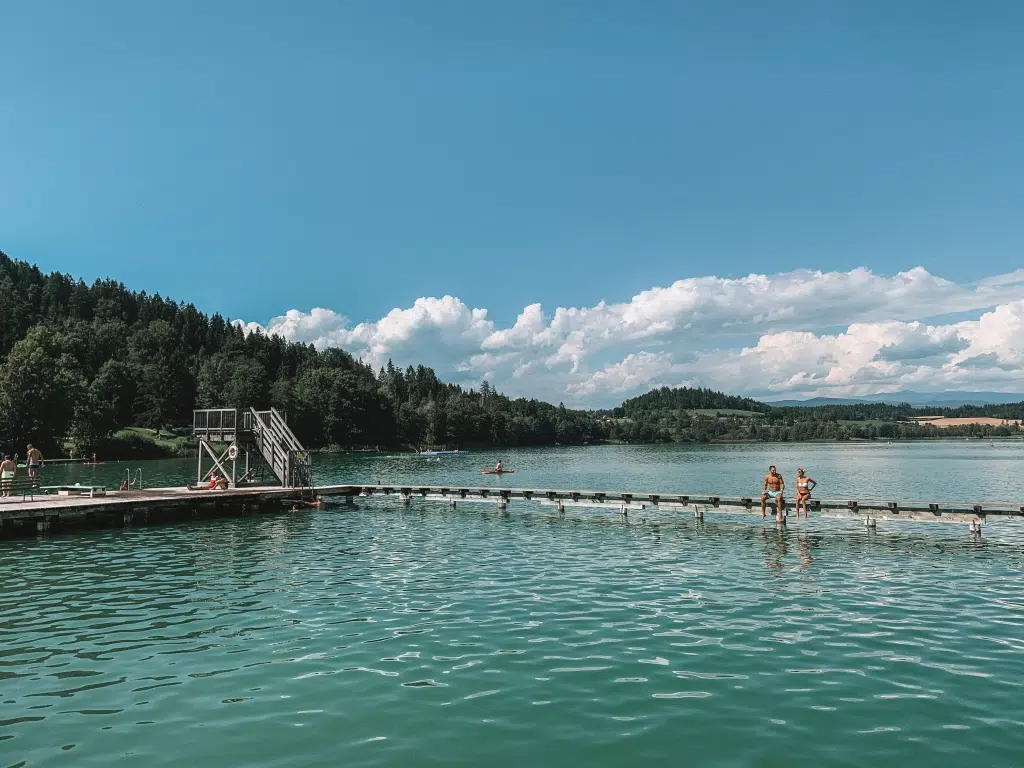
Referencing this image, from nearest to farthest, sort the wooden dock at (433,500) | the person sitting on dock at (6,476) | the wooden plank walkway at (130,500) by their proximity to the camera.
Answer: the wooden plank walkway at (130,500)
the wooden dock at (433,500)
the person sitting on dock at (6,476)

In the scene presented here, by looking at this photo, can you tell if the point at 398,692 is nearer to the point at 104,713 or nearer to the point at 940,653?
the point at 104,713

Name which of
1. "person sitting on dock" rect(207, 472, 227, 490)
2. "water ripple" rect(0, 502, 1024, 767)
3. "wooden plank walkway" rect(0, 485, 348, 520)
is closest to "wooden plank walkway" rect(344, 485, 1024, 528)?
"wooden plank walkway" rect(0, 485, 348, 520)

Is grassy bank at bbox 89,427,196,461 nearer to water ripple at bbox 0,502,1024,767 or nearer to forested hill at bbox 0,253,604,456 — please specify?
forested hill at bbox 0,253,604,456

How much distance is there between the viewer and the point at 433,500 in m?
49.6

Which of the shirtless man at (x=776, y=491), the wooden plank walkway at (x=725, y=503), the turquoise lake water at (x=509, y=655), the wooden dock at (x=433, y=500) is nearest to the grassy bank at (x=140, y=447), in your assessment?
the wooden dock at (x=433, y=500)

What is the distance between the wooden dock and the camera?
108ft

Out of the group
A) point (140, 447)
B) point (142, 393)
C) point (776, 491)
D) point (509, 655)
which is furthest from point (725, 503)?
point (142, 393)

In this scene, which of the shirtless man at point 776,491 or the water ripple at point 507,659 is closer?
the water ripple at point 507,659

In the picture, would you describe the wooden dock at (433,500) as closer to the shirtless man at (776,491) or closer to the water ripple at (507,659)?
the shirtless man at (776,491)

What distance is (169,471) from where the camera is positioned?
8350 cm

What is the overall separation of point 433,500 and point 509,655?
35.6 meters

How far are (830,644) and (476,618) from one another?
25.5ft

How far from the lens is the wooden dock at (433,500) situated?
3288cm

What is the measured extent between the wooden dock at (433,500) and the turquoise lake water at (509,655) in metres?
4.62
